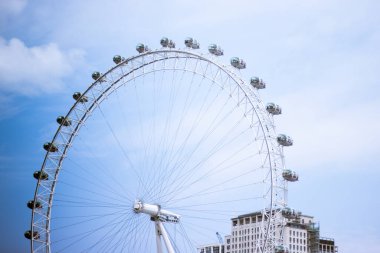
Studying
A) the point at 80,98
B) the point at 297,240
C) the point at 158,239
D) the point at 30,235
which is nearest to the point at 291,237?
the point at 297,240

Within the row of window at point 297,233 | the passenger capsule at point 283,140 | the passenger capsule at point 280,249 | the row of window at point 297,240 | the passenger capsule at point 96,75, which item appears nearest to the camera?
the passenger capsule at point 280,249

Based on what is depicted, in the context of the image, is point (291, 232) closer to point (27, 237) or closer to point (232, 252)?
point (232, 252)

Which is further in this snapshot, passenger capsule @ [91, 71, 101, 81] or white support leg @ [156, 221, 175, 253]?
passenger capsule @ [91, 71, 101, 81]

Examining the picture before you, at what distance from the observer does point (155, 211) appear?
3925 cm

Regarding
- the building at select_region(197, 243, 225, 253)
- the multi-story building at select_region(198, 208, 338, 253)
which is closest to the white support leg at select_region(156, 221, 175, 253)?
the multi-story building at select_region(198, 208, 338, 253)

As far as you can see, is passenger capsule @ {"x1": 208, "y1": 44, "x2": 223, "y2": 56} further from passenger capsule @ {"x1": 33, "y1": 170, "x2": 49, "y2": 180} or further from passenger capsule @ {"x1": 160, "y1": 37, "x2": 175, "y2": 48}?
passenger capsule @ {"x1": 33, "y1": 170, "x2": 49, "y2": 180}

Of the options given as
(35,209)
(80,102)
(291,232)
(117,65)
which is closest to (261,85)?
(117,65)

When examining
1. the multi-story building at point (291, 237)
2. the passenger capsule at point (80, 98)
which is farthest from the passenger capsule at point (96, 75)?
the multi-story building at point (291, 237)

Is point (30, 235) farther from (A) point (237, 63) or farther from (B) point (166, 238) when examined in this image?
(A) point (237, 63)

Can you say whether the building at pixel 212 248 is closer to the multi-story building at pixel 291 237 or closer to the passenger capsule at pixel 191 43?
the multi-story building at pixel 291 237

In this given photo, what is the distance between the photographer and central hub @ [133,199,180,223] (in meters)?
39.1

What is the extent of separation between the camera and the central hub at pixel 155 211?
39.1 metres

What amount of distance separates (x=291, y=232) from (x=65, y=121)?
246 ft

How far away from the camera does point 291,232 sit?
116 meters
